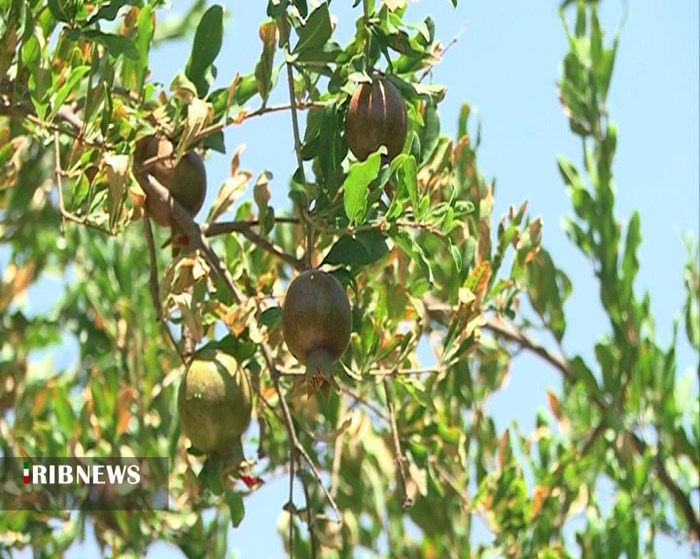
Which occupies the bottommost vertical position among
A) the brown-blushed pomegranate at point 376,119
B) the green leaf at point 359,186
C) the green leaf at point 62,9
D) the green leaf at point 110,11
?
the green leaf at point 359,186

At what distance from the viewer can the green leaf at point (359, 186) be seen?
1308 mm

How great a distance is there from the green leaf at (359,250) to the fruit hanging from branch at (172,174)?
0.30 meters

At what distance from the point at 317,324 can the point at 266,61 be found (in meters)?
0.42

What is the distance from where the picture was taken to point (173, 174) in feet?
5.37

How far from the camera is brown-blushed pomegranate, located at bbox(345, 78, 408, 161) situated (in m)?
1.38

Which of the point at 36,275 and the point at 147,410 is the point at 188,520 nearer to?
the point at 147,410

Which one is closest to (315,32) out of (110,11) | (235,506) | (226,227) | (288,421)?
(110,11)

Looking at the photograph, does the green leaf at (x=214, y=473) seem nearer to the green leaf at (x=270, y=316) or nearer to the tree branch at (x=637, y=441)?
the green leaf at (x=270, y=316)

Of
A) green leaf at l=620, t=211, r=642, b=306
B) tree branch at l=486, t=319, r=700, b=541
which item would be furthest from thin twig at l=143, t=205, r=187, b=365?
green leaf at l=620, t=211, r=642, b=306

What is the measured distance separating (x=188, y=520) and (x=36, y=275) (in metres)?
0.87

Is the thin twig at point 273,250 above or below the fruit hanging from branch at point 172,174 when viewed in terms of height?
below

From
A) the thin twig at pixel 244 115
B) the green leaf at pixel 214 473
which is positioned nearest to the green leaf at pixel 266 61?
the thin twig at pixel 244 115

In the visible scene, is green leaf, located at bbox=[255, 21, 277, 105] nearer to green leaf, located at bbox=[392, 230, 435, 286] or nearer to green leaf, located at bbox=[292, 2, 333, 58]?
green leaf, located at bbox=[292, 2, 333, 58]

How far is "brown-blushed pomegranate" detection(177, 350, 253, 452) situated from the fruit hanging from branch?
23cm
